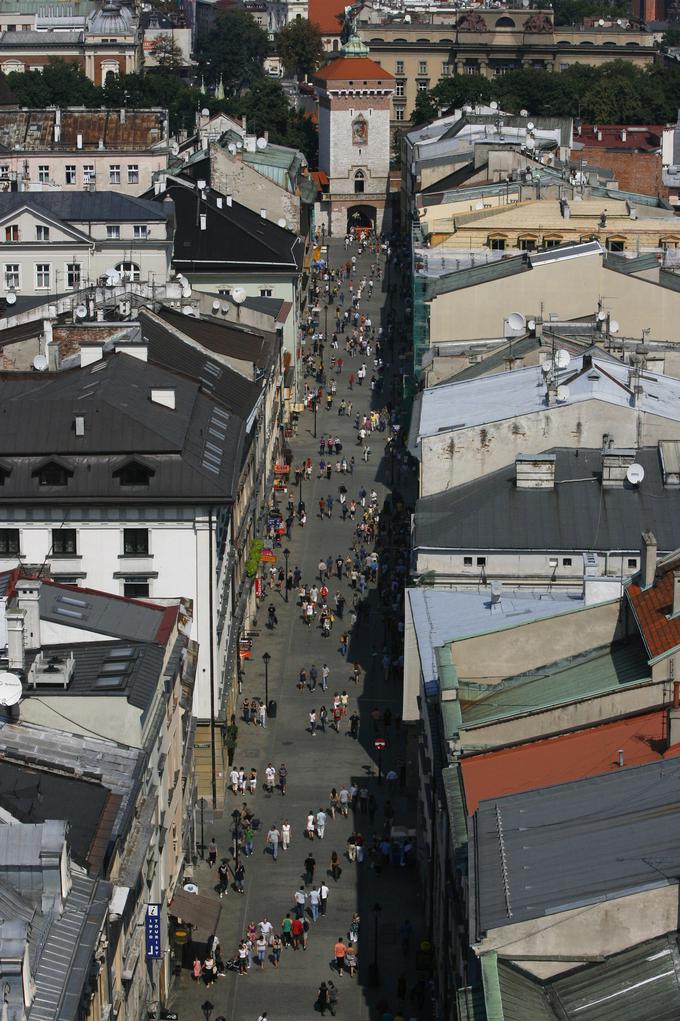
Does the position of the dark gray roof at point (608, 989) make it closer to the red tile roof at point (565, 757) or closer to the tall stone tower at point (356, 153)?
the red tile roof at point (565, 757)

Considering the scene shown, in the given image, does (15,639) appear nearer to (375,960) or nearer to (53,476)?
(375,960)

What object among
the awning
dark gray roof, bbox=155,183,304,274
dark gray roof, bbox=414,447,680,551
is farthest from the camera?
dark gray roof, bbox=155,183,304,274

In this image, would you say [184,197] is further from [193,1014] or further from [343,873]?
[193,1014]

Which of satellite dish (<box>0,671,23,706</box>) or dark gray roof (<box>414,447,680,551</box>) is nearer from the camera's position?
satellite dish (<box>0,671,23,706</box>)

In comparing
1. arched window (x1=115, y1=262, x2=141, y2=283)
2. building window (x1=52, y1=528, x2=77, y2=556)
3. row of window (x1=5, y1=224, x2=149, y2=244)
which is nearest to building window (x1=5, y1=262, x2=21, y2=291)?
row of window (x1=5, y1=224, x2=149, y2=244)

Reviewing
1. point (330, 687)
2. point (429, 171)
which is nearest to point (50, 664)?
point (330, 687)

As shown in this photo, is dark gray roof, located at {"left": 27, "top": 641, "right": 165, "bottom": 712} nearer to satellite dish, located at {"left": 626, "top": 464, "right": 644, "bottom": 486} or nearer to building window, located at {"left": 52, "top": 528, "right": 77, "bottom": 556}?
building window, located at {"left": 52, "top": 528, "right": 77, "bottom": 556}
